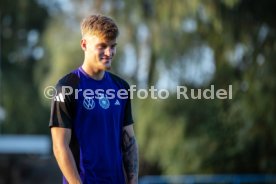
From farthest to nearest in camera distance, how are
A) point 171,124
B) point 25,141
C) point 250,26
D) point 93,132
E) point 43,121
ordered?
point 43,121, point 25,141, point 171,124, point 250,26, point 93,132

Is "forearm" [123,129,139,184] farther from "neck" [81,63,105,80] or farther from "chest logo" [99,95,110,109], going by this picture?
"neck" [81,63,105,80]

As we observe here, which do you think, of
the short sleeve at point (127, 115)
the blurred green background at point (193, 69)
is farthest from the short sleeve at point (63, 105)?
the blurred green background at point (193, 69)

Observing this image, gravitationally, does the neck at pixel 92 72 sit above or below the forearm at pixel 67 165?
above

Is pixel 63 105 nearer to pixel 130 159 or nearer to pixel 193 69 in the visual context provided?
pixel 130 159

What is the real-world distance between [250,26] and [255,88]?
1.31 meters

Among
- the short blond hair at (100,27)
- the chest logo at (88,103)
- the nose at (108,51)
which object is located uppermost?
the short blond hair at (100,27)

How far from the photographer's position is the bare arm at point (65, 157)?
3.73m

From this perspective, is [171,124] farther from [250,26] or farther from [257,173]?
[250,26]

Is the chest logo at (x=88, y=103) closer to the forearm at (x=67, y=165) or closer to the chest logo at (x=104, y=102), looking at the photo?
the chest logo at (x=104, y=102)

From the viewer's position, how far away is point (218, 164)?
16.8 m

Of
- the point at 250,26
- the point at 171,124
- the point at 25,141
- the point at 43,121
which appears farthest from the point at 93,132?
the point at 43,121

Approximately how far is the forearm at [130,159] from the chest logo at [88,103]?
36 centimetres

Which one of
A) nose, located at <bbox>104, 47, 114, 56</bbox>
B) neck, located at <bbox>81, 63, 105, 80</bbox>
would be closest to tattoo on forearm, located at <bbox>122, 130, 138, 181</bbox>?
neck, located at <bbox>81, 63, 105, 80</bbox>

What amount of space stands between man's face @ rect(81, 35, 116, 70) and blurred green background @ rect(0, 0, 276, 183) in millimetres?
9088
